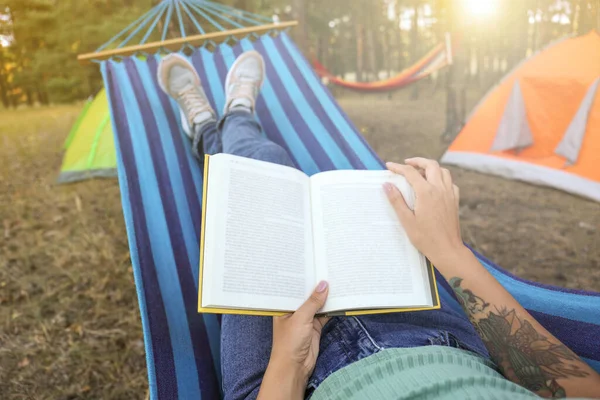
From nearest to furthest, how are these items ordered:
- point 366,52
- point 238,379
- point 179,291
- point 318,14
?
point 238,379 → point 179,291 → point 318,14 → point 366,52

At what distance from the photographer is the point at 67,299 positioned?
5.45ft

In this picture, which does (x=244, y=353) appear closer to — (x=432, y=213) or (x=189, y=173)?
(x=432, y=213)

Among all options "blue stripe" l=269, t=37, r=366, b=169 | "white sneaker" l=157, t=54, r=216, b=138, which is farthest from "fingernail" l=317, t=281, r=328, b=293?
"white sneaker" l=157, t=54, r=216, b=138

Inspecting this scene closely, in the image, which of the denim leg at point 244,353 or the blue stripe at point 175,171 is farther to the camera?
the blue stripe at point 175,171

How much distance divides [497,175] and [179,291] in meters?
2.56

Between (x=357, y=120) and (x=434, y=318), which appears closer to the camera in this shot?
(x=434, y=318)

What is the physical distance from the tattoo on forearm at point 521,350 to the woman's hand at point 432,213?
66 millimetres

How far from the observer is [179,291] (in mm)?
1111

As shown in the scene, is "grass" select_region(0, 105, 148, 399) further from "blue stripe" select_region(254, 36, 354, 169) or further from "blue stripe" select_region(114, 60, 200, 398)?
"blue stripe" select_region(254, 36, 354, 169)

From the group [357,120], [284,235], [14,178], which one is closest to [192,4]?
[284,235]

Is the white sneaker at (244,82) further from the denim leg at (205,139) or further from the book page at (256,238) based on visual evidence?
the book page at (256,238)

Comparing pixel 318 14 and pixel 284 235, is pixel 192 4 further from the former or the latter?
pixel 318 14

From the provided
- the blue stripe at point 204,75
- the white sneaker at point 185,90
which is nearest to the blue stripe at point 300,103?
the blue stripe at point 204,75

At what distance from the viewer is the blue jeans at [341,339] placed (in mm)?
706
